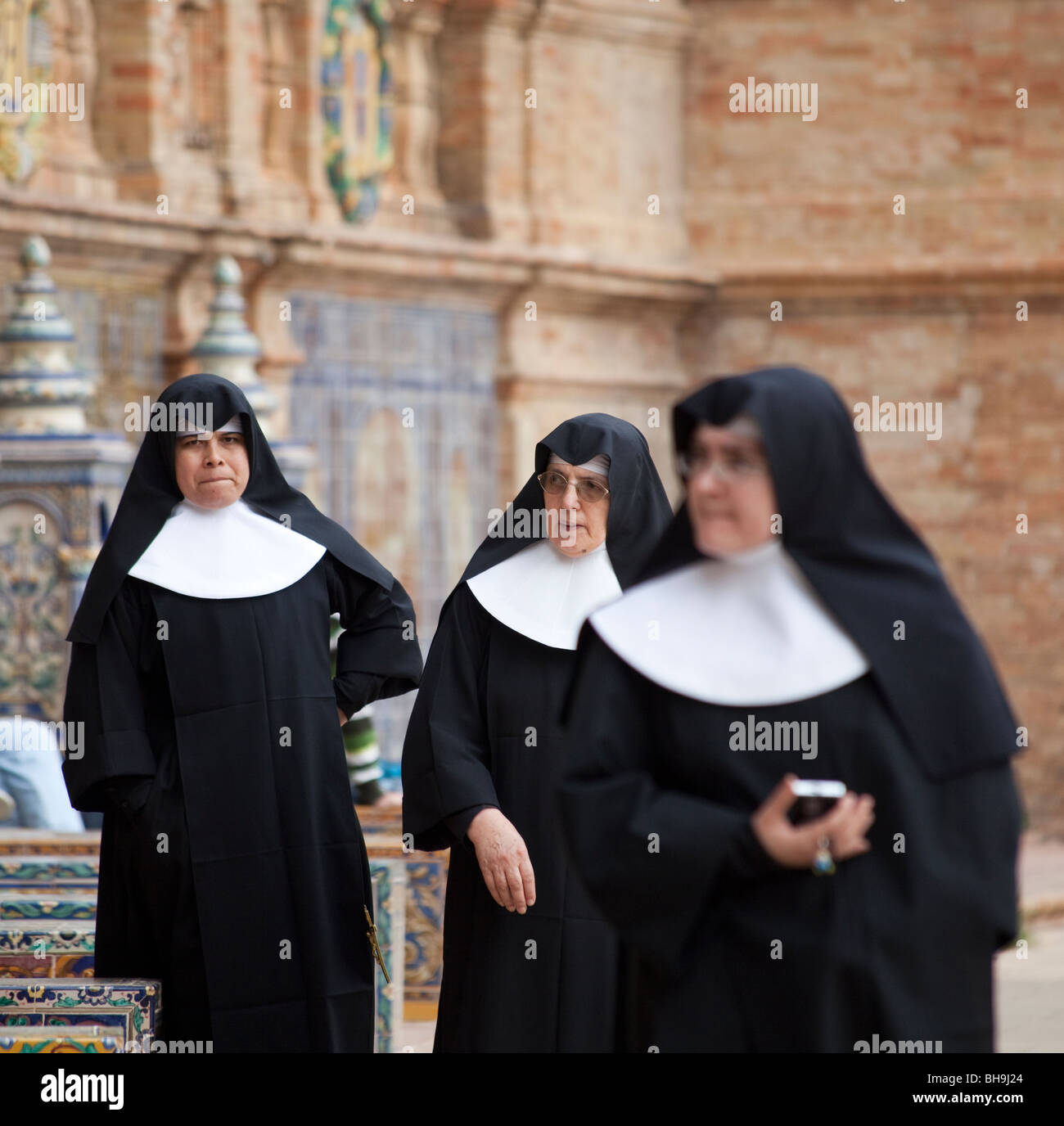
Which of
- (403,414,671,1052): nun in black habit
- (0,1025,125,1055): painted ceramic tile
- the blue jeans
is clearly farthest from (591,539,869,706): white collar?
the blue jeans

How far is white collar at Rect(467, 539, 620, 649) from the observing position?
15.2 feet

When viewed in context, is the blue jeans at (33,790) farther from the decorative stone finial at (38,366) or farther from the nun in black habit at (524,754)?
the nun in black habit at (524,754)

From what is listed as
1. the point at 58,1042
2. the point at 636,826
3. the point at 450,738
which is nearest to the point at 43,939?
the point at 58,1042

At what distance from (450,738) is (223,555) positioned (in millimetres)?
748

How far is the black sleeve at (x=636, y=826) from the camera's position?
3096mm

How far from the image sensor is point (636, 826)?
10.3 ft

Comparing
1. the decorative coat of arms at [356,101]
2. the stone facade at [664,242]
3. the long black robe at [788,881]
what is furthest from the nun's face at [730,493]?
the decorative coat of arms at [356,101]

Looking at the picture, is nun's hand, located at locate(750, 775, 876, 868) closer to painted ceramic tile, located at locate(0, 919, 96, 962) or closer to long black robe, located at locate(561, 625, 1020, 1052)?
long black robe, located at locate(561, 625, 1020, 1052)

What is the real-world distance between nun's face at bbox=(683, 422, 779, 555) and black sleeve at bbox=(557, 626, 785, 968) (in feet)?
0.76

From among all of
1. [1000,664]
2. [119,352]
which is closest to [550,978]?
[119,352]

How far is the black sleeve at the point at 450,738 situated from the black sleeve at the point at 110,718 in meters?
0.57

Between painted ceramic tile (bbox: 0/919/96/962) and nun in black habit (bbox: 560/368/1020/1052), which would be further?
painted ceramic tile (bbox: 0/919/96/962)

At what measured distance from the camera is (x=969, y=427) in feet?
51.5
